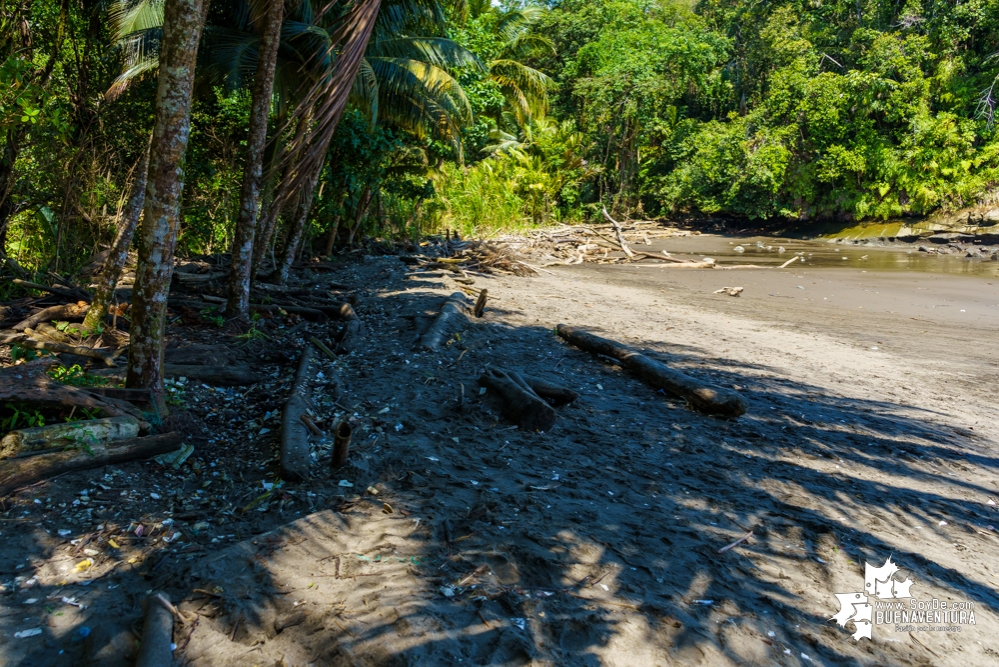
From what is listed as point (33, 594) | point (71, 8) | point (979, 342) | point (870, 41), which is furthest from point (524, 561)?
point (870, 41)

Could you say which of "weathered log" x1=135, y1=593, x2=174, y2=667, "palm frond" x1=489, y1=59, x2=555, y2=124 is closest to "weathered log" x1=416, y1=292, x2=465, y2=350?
"weathered log" x1=135, y1=593, x2=174, y2=667

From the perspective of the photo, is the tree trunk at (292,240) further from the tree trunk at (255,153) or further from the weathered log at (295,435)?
the weathered log at (295,435)

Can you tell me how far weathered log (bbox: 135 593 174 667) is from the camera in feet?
8.26

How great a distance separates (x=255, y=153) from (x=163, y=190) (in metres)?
2.69

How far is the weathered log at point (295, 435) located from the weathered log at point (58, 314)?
2.69 m

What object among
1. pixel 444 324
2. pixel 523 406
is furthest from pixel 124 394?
pixel 444 324

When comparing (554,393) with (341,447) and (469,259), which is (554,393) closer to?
(341,447)

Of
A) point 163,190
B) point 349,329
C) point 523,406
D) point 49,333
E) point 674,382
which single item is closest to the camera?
point 163,190

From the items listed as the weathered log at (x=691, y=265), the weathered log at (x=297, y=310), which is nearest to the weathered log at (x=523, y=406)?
the weathered log at (x=297, y=310)

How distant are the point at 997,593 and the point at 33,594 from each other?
460 cm

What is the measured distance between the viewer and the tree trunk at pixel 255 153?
265 inches

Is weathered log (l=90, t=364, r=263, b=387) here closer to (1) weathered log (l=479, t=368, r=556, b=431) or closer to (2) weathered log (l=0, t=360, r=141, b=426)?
(2) weathered log (l=0, t=360, r=141, b=426)

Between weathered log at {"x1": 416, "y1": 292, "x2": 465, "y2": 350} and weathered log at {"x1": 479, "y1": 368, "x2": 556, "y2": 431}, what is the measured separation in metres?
1.68

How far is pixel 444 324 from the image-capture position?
768cm
